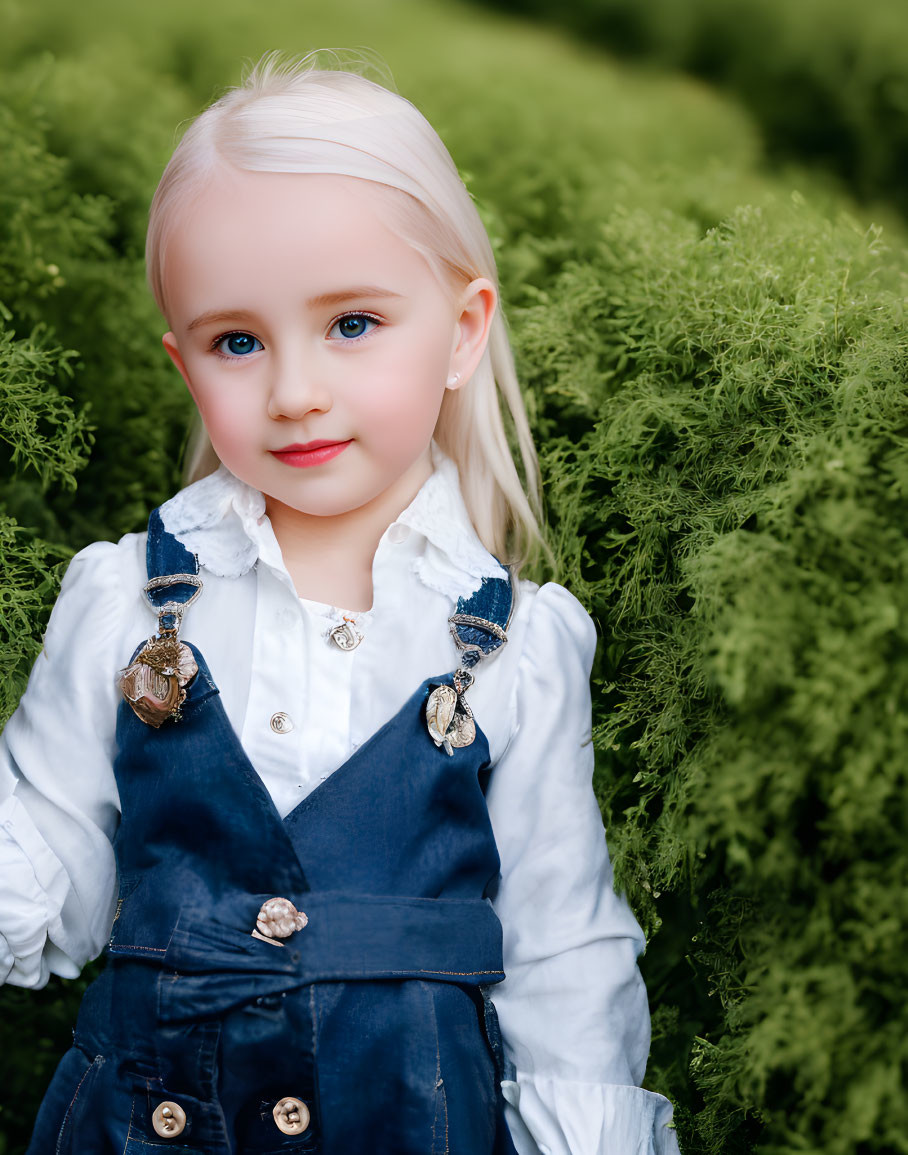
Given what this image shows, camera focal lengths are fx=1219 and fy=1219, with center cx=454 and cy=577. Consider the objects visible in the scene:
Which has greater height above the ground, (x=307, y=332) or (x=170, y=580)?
(x=307, y=332)

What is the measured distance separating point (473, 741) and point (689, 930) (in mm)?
302

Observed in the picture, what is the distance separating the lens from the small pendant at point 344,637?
1167 millimetres

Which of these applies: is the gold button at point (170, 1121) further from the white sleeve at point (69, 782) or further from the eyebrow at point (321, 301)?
the eyebrow at point (321, 301)

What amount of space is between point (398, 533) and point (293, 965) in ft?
1.40

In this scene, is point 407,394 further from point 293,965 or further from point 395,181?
point 293,965

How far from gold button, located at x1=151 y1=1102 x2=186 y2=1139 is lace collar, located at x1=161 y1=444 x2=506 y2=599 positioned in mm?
483

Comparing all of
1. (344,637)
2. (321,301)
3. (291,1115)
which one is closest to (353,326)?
(321,301)

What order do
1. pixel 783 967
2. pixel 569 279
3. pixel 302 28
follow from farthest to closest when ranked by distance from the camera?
1. pixel 302 28
2. pixel 569 279
3. pixel 783 967

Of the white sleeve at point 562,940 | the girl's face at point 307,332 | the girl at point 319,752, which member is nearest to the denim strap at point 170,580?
the girl at point 319,752

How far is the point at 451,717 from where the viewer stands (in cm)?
112

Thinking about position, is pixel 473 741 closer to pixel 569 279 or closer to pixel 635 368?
pixel 635 368

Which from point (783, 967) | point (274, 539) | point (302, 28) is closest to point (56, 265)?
point (302, 28)

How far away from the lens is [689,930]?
1.21m

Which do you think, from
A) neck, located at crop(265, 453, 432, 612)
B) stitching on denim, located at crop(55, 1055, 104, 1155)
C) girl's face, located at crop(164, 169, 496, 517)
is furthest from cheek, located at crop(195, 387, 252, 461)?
stitching on denim, located at crop(55, 1055, 104, 1155)
